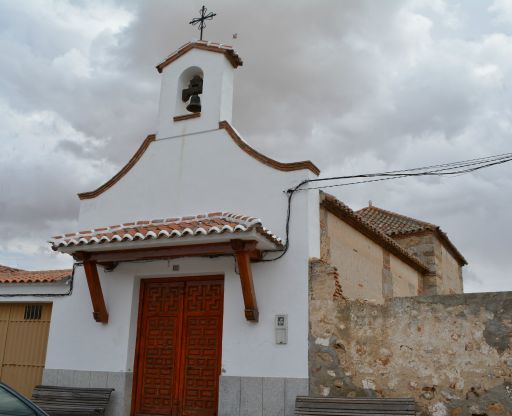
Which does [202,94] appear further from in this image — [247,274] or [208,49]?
[247,274]

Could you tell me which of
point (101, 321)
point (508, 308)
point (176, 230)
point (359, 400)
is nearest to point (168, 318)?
point (101, 321)

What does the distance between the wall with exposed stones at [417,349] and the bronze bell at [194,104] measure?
381 centimetres

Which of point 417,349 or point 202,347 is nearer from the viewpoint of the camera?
point 417,349

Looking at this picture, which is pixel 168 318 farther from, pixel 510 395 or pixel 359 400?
pixel 510 395

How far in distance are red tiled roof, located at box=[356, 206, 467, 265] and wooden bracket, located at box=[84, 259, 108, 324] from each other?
10.0 m

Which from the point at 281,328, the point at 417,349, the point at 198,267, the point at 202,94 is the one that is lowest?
the point at 417,349

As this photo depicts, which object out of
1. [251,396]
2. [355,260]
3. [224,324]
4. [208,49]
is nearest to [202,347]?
[224,324]

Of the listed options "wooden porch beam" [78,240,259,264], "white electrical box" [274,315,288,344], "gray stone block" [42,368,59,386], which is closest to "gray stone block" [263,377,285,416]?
"white electrical box" [274,315,288,344]

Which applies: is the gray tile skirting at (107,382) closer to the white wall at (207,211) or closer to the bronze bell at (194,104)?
the white wall at (207,211)

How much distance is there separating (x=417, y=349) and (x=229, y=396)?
2815 millimetres

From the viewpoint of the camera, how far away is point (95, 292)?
8.90 m

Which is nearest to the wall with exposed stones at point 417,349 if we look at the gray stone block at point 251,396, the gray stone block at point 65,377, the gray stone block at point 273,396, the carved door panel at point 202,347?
the gray stone block at point 273,396

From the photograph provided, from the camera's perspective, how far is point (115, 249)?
844 centimetres

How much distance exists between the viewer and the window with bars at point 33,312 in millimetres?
10391
